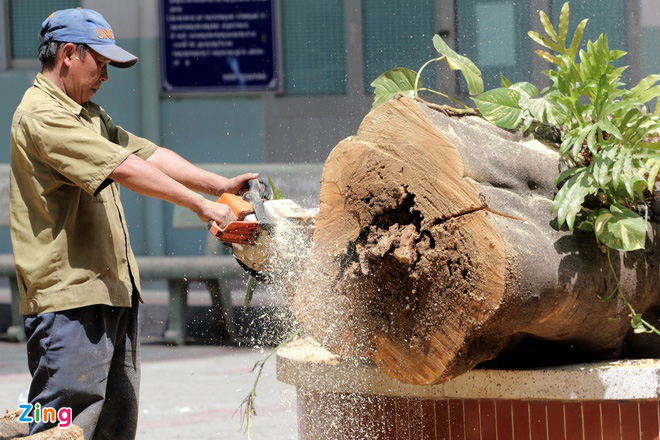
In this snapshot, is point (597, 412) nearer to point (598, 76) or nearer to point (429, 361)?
point (429, 361)

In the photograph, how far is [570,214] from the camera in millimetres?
2686

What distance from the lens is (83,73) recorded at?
10.2 ft

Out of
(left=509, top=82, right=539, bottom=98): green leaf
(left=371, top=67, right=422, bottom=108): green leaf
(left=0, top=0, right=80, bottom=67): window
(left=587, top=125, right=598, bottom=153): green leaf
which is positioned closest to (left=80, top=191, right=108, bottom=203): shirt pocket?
(left=371, top=67, right=422, bottom=108): green leaf

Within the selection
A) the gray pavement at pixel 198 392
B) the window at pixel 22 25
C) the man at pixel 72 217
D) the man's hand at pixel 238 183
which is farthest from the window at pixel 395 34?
the man at pixel 72 217

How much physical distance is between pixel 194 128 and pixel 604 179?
5.55 m

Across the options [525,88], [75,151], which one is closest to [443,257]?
[525,88]

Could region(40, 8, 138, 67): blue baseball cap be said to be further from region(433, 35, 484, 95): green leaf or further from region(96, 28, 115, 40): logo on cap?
region(433, 35, 484, 95): green leaf

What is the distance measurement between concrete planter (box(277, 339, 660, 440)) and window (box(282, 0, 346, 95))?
482 centimetres

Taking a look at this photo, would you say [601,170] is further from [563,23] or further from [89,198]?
[89,198]

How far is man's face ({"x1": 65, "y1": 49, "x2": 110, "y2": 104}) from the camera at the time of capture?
3.09m

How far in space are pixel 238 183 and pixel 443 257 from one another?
925 millimetres

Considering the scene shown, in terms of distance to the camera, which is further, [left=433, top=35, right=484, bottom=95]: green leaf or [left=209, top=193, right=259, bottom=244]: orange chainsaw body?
[left=433, top=35, right=484, bottom=95]: green leaf

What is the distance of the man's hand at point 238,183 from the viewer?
3.28 metres

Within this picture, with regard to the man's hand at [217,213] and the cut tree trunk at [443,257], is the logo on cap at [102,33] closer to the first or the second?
the man's hand at [217,213]
